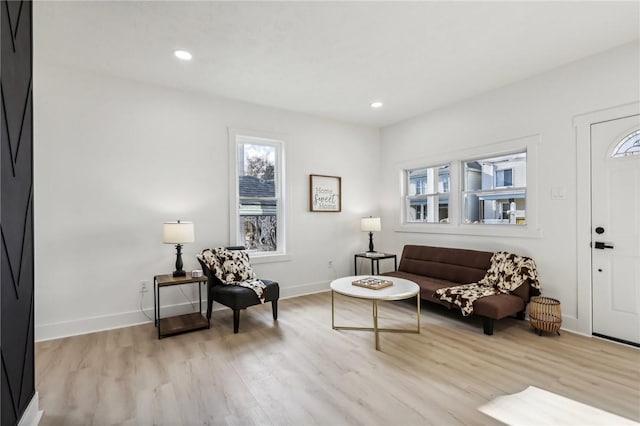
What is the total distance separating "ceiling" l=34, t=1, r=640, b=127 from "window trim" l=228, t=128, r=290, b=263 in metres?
0.66

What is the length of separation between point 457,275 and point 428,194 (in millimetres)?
1409

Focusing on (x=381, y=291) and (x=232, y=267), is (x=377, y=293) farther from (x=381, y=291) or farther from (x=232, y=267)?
(x=232, y=267)

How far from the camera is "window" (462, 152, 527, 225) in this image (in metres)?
3.74

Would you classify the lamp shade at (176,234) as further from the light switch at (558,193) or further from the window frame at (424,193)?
the light switch at (558,193)

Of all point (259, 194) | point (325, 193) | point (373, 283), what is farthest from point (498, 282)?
point (259, 194)

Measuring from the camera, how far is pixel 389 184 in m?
5.40

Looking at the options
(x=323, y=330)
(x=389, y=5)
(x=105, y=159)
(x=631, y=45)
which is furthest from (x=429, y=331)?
(x=105, y=159)

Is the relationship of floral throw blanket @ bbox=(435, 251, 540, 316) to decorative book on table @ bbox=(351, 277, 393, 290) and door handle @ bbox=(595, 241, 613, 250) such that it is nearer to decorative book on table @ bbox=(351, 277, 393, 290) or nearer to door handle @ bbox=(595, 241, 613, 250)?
door handle @ bbox=(595, 241, 613, 250)

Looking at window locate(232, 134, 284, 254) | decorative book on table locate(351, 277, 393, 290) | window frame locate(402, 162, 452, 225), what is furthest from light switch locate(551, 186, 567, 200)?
window locate(232, 134, 284, 254)

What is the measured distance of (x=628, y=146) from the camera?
2848 mm

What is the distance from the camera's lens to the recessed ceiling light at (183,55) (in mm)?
2913

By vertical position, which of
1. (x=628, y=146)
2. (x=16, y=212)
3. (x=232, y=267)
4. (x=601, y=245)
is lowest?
(x=232, y=267)

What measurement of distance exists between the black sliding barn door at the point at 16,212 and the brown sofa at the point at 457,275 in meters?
3.43

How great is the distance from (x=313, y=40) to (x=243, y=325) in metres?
2.97
